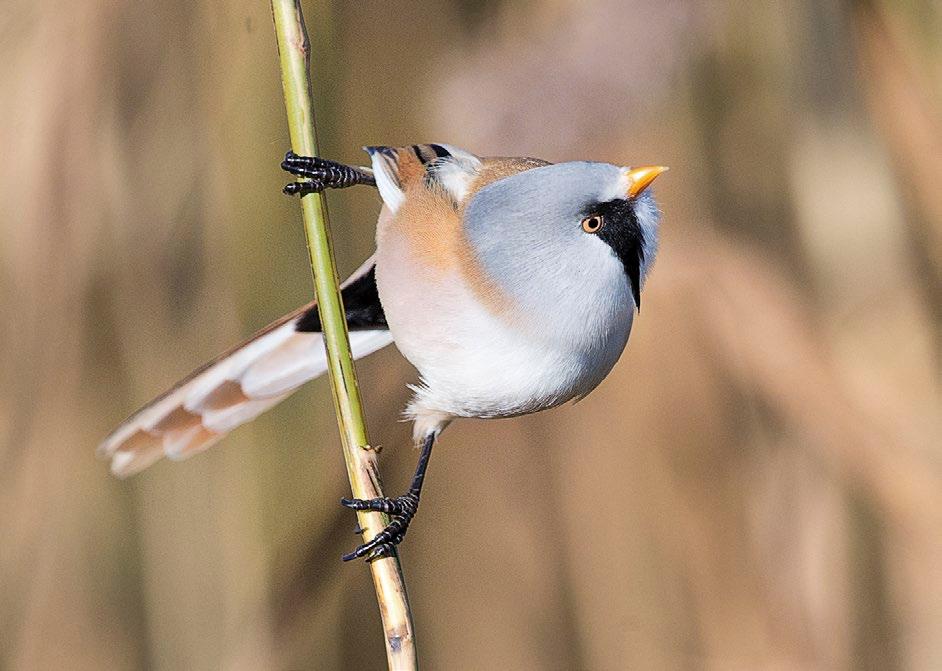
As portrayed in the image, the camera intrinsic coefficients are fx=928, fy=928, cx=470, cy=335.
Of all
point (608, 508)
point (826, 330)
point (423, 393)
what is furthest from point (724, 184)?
point (423, 393)

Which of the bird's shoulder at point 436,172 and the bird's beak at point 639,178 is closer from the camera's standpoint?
the bird's beak at point 639,178

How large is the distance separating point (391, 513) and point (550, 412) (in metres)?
0.73

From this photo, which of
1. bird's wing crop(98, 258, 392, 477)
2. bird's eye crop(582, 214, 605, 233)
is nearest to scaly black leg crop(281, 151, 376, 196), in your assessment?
bird's wing crop(98, 258, 392, 477)

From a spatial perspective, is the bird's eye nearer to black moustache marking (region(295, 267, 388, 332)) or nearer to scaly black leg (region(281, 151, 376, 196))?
scaly black leg (region(281, 151, 376, 196))

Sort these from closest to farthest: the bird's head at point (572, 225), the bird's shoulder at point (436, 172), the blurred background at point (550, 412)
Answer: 1. the bird's head at point (572, 225)
2. the bird's shoulder at point (436, 172)
3. the blurred background at point (550, 412)

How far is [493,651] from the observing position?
6.89ft

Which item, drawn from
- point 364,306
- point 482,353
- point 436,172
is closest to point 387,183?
point 436,172

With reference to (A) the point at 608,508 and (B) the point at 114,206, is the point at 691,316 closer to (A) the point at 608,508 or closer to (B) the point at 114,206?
(A) the point at 608,508

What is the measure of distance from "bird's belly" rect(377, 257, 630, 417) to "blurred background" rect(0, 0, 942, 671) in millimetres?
368

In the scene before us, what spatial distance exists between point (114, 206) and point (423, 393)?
778mm

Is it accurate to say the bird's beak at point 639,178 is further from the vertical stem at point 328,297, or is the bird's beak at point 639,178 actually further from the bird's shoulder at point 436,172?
the vertical stem at point 328,297

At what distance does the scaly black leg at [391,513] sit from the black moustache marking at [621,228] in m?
0.45

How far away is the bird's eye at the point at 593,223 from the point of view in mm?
1227

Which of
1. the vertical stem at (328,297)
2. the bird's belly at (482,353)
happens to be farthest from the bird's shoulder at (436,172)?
the vertical stem at (328,297)
